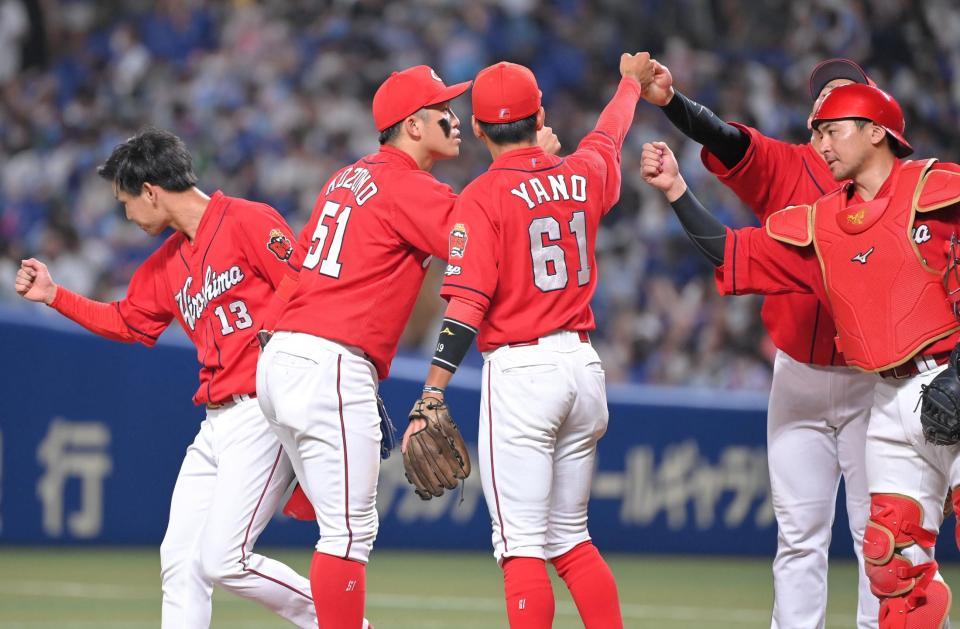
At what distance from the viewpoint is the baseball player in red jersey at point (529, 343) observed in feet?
14.7

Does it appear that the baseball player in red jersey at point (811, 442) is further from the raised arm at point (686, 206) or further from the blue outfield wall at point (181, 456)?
the blue outfield wall at point (181, 456)

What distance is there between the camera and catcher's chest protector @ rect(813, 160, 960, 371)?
4328 millimetres

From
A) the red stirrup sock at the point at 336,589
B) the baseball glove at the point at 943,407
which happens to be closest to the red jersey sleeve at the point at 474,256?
the red stirrup sock at the point at 336,589

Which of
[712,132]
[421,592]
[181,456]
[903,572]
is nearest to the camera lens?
[903,572]

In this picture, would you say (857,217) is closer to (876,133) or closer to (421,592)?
(876,133)

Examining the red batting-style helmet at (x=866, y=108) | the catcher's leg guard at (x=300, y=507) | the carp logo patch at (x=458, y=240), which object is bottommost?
the catcher's leg guard at (x=300, y=507)

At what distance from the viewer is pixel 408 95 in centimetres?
482

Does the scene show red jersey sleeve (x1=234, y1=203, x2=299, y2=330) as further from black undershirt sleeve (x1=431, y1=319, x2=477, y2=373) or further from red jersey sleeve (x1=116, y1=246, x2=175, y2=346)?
black undershirt sleeve (x1=431, y1=319, x2=477, y2=373)

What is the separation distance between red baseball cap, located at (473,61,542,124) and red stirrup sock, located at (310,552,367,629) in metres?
1.64

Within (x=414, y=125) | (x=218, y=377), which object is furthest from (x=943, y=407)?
(x=218, y=377)

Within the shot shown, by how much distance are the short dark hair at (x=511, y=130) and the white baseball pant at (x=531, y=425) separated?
2.33 ft

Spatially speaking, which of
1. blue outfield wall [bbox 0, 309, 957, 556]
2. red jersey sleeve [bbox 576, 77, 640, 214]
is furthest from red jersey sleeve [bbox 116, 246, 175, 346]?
blue outfield wall [bbox 0, 309, 957, 556]

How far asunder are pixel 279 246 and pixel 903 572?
2512mm

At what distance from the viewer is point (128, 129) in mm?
13078
